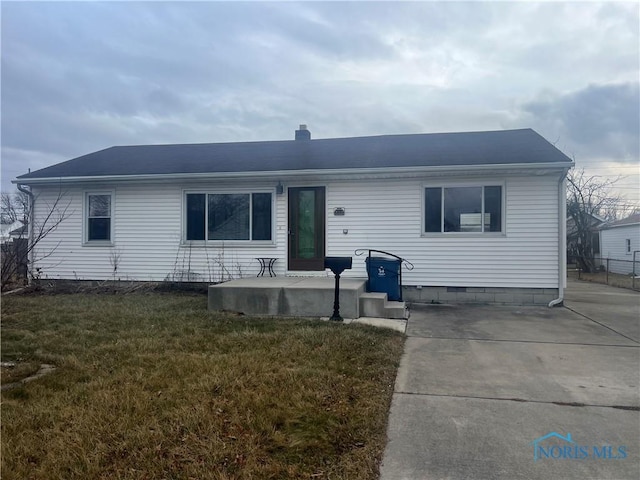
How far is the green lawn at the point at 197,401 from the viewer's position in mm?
2395

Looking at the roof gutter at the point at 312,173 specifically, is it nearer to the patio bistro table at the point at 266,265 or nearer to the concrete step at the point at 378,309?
the patio bistro table at the point at 266,265

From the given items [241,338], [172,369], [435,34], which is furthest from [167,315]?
[435,34]

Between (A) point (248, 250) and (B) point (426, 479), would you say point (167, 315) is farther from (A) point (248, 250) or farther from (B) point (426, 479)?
(B) point (426, 479)

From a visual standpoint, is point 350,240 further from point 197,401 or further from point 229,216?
point 197,401

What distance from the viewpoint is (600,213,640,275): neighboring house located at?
22.3 metres

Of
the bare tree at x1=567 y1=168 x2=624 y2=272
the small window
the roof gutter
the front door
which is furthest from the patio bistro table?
the bare tree at x1=567 y1=168 x2=624 y2=272

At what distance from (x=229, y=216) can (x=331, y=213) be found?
266cm

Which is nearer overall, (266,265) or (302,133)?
(266,265)

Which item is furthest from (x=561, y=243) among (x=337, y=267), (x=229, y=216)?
(x=229, y=216)

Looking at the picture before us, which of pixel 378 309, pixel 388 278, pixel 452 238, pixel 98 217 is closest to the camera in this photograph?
pixel 378 309

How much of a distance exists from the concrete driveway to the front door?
3.67m

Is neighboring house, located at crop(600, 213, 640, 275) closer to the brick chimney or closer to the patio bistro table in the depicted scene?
the brick chimney

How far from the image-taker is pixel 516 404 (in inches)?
135

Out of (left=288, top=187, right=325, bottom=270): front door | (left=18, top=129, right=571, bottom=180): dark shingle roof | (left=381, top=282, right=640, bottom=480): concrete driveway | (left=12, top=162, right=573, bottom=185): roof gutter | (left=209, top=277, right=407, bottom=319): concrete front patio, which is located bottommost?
(left=381, top=282, right=640, bottom=480): concrete driveway
